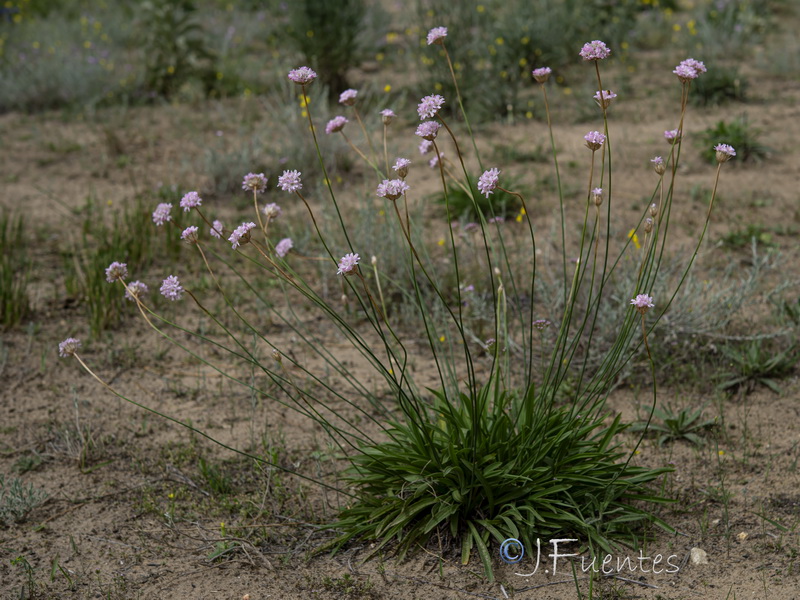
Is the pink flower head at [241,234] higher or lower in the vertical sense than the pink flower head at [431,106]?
lower

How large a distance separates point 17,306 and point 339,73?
4.14 meters

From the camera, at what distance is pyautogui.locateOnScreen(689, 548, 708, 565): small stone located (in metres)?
2.51

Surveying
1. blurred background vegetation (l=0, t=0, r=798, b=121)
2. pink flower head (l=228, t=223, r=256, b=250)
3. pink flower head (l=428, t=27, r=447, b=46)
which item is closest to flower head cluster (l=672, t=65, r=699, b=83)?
pink flower head (l=428, t=27, r=447, b=46)

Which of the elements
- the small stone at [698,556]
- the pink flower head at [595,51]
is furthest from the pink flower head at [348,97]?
the small stone at [698,556]

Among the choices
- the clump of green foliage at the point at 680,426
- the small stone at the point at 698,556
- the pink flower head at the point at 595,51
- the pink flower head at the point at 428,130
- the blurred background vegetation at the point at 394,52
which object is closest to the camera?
the pink flower head at the point at 428,130

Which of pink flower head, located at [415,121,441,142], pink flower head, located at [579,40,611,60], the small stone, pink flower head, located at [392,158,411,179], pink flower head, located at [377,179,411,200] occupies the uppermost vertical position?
pink flower head, located at [579,40,611,60]

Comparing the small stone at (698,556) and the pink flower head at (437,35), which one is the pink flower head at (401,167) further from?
the small stone at (698,556)

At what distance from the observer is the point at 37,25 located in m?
9.74

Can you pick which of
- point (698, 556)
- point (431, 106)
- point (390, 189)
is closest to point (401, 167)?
point (390, 189)

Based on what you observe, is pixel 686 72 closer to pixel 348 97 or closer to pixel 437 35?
pixel 437 35

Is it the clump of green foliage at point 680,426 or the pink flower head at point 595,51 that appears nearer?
the pink flower head at point 595,51

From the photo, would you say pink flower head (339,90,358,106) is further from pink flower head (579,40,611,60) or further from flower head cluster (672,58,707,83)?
flower head cluster (672,58,707,83)

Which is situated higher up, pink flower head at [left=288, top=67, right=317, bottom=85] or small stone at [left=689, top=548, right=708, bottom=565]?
pink flower head at [left=288, top=67, right=317, bottom=85]

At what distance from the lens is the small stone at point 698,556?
251 centimetres
